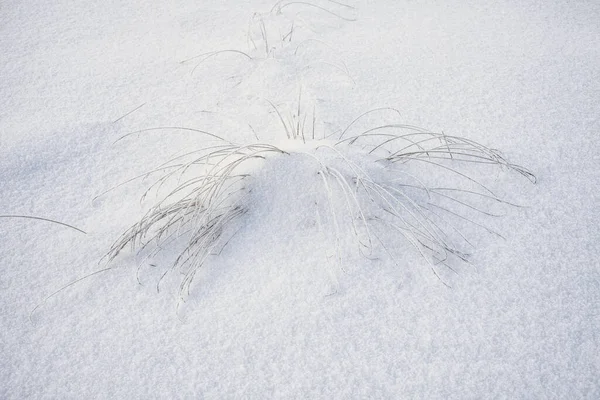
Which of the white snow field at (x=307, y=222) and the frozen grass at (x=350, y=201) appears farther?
the frozen grass at (x=350, y=201)

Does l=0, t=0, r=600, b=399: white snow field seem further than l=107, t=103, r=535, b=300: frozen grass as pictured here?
No

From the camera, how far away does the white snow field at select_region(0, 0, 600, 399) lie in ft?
2.55

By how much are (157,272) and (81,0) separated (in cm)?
153

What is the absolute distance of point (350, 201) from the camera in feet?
3.23

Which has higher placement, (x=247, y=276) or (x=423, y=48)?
(x=423, y=48)

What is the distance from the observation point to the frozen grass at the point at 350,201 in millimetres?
929

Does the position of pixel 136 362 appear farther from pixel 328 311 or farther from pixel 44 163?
pixel 44 163

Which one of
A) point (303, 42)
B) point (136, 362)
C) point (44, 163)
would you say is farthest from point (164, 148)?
point (303, 42)

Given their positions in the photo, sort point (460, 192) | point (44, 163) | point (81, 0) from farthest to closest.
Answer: point (81, 0)
point (44, 163)
point (460, 192)

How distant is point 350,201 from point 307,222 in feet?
0.37

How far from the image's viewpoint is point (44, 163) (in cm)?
116

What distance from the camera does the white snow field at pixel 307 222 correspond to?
78 centimetres

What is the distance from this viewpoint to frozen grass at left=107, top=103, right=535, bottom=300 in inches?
36.6

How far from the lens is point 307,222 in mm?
959
